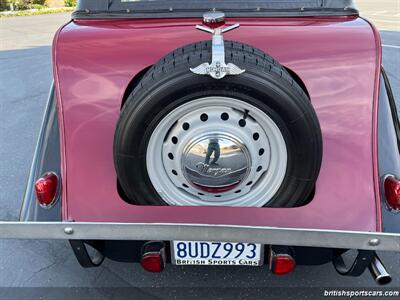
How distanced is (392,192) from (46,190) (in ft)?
5.65

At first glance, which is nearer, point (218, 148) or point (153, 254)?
point (218, 148)

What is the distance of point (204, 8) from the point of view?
104 inches

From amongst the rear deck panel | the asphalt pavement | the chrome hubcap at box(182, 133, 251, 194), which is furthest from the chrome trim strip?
the asphalt pavement

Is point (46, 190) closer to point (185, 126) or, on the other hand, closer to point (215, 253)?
point (185, 126)

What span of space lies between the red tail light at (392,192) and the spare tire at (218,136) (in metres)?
0.38

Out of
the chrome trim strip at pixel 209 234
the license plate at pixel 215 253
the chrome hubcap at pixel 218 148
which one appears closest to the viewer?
the chrome trim strip at pixel 209 234

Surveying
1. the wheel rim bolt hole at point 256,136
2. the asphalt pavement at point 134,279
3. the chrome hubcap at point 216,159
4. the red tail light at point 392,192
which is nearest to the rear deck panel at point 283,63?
the red tail light at point 392,192

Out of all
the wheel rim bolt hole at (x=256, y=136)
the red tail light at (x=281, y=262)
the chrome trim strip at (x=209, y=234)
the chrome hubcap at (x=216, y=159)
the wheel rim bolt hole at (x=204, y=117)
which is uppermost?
the wheel rim bolt hole at (x=204, y=117)

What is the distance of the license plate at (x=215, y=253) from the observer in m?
2.08

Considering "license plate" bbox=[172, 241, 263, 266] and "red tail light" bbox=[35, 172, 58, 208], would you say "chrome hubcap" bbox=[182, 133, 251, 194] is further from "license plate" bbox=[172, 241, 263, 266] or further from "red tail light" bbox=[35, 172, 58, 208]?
"red tail light" bbox=[35, 172, 58, 208]

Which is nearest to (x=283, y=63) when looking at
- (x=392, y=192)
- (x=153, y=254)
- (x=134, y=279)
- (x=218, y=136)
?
(x=218, y=136)

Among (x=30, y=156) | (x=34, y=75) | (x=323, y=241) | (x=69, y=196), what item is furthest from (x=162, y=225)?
(x=34, y=75)

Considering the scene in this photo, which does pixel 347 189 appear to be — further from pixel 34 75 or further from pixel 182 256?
pixel 34 75

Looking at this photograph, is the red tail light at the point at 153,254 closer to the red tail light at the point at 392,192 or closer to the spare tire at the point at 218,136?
the spare tire at the point at 218,136
